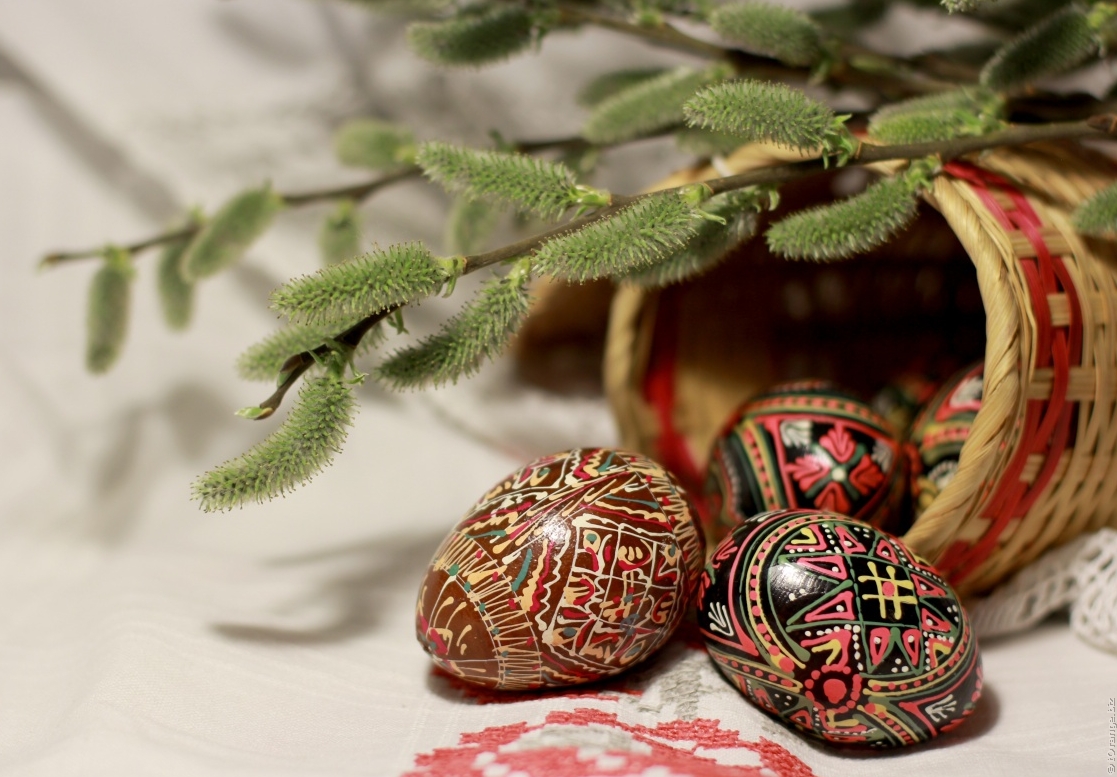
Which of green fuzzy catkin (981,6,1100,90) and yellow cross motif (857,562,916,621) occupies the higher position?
green fuzzy catkin (981,6,1100,90)

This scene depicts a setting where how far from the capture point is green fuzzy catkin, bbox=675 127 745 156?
0.88 meters

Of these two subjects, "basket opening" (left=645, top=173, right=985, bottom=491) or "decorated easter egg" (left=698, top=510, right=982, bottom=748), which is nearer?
"decorated easter egg" (left=698, top=510, right=982, bottom=748)

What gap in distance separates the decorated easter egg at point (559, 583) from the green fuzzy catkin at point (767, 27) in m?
0.39

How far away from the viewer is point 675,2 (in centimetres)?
96

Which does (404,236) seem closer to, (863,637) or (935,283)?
(935,283)

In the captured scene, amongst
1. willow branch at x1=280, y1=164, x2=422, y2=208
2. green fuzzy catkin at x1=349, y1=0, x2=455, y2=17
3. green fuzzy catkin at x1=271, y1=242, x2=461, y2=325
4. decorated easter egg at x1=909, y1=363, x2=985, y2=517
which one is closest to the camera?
green fuzzy catkin at x1=271, y1=242, x2=461, y2=325

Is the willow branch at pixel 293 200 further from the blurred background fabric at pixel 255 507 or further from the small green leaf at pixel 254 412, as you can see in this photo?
the small green leaf at pixel 254 412

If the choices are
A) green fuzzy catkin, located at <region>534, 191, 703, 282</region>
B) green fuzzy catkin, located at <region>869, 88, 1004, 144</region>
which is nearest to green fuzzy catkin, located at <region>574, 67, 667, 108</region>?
green fuzzy catkin, located at <region>869, 88, 1004, 144</region>

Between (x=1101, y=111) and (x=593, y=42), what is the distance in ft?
2.04

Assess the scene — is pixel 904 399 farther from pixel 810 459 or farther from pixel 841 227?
pixel 841 227

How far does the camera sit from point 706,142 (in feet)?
2.91

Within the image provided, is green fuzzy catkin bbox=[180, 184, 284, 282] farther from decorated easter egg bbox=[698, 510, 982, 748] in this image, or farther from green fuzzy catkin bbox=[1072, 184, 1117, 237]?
green fuzzy catkin bbox=[1072, 184, 1117, 237]

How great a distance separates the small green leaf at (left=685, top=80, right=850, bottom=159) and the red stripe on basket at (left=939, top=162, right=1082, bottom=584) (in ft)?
0.54

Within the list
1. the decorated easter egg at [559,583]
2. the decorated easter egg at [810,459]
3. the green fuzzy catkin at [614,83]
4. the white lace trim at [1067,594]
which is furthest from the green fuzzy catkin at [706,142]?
the white lace trim at [1067,594]
